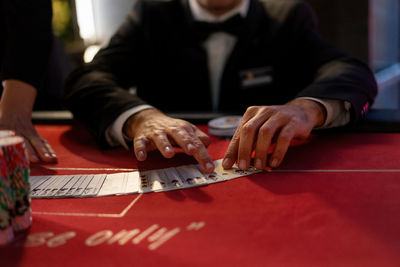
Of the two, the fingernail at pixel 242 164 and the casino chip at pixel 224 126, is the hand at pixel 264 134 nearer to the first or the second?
the fingernail at pixel 242 164

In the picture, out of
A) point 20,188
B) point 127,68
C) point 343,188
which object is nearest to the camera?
point 20,188

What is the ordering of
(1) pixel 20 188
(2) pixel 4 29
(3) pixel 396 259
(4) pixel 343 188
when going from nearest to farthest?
(3) pixel 396 259 < (1) pixel 20 188 < (4) pixel 343 188 < (2) pixel 4 29

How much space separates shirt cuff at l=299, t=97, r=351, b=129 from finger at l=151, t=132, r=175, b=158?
1.62 feet

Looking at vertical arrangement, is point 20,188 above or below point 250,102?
above

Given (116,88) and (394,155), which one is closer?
(394,155)

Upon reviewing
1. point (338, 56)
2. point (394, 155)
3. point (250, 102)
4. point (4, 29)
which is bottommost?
point (250, 102)

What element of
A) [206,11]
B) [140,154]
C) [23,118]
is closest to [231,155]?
[140,154]

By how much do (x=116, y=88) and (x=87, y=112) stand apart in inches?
5.5

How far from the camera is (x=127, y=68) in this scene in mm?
2094

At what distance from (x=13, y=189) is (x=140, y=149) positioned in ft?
1.44

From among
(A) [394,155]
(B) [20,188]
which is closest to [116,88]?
(B) [20,188]

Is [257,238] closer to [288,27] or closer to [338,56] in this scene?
[338,56]

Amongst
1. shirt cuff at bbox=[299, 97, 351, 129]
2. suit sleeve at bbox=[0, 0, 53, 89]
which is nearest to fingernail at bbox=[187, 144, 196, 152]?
shirt cuff at bbox=[299, 97, 351, 129]

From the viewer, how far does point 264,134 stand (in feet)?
3.44
